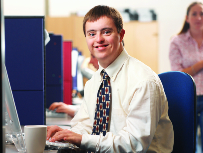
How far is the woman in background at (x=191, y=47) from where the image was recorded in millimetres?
A: 2029

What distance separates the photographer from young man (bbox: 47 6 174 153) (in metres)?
0.85

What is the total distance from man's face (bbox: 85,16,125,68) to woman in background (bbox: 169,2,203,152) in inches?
44.1

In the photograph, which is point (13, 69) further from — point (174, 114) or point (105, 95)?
point (174, 114)

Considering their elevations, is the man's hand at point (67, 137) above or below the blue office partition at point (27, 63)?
below

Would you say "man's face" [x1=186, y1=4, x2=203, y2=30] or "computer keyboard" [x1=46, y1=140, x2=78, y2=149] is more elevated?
"man's face" [x1=186, y1=4, x2=203, y2=30]

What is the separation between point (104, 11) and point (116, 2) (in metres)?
4.81

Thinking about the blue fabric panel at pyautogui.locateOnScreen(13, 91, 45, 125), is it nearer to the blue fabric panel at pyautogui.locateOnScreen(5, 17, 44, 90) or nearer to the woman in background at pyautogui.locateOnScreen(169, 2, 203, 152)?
the blue fabric panel at pyautogui.locateOnScreen(5, 17, 44, 90)

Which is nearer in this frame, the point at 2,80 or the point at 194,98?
the point at 2,80

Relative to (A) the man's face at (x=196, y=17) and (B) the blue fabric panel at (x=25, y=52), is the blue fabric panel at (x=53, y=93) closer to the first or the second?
(B) the blue fabric panel at (x=25, y=52)

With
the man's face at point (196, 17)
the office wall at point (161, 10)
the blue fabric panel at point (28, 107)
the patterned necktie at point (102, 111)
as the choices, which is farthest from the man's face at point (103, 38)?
the office wall at point (161, 10)

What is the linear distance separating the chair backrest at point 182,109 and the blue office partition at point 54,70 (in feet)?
3.55

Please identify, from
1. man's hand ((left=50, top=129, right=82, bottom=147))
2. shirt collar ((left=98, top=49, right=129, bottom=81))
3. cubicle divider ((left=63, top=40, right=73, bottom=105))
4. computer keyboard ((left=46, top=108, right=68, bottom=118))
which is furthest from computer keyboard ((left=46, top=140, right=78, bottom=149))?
cubicle divider ((left=63, top=40, right=73, bottom=105))

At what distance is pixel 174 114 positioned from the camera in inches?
43.3

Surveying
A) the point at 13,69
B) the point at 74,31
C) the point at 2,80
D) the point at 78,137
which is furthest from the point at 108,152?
the point at 74,31
